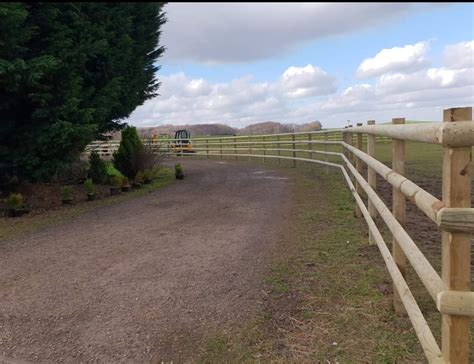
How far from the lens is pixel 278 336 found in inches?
126

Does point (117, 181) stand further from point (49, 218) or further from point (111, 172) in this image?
point (49, 218)

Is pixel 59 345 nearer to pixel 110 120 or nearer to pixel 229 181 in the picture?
pixel 229 181

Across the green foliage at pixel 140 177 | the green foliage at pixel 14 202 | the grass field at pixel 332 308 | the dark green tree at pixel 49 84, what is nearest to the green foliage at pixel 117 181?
the green foliage at pixel 140 177

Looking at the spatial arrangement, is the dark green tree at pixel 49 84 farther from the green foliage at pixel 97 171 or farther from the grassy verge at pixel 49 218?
the green foliage at pixel 97 171

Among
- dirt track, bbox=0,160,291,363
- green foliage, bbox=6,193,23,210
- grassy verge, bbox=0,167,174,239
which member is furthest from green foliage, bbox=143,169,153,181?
dirt track, bbox=0,160,291,363

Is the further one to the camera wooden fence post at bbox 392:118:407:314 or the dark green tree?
the dark green tree

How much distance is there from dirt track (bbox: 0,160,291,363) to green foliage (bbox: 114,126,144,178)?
18.1ft

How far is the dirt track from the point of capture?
3.34m

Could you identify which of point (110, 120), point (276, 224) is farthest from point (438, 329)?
point (110, 120)

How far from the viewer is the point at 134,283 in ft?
14.6

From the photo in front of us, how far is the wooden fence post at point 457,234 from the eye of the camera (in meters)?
1.84

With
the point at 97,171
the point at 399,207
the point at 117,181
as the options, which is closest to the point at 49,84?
the point at 117,181

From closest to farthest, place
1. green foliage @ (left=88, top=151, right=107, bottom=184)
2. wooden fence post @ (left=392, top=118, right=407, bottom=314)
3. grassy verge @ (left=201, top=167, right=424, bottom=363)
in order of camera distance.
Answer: grassy verge @ (left=201, top=167, right=424, bottom=363) → wooden fence post @ (left=392, top=118, right=407, bottom=314) → green foliage @ (left=88, top=151, right=107, bottom=184)

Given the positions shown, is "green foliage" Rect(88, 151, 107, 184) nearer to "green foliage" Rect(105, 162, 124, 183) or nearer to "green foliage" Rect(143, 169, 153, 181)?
"green foliage" Rect(105, 162, 124, 183)
